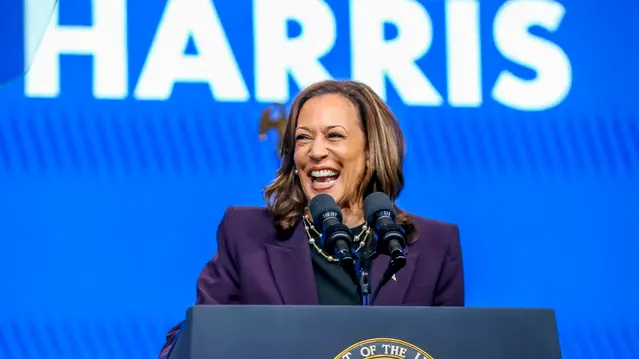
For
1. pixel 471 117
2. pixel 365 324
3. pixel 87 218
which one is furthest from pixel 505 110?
pixel 365 324

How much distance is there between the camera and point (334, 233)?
1979 mm

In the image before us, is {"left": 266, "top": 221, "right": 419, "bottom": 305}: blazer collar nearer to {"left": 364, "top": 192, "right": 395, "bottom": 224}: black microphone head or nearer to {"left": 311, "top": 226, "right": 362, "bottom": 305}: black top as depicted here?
{"left": 311, "top": 226, "right": 362, "bottom": 305}: black top

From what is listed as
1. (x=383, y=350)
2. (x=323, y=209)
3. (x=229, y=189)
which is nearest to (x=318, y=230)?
(x=323, y=209)

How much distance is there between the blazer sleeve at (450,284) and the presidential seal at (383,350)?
2.36ft

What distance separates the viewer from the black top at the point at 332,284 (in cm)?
250

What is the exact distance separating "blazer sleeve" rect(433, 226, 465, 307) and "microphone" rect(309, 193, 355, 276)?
0.54 m

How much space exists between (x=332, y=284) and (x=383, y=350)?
0.74 m

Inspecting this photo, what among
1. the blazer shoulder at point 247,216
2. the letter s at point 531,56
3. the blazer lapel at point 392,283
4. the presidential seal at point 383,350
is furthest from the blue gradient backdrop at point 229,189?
the presidential seal at point 383,350

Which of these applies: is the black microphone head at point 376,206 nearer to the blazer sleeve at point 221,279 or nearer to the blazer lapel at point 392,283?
the blazer lapel at point 392,283

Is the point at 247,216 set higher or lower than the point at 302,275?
higher

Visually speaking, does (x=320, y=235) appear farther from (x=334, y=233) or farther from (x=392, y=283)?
(x=334, y=233)

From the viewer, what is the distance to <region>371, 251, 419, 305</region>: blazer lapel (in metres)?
2.42

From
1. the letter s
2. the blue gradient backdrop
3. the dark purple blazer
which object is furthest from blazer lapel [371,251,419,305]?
the letter s

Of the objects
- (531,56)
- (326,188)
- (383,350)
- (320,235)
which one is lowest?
(383,350)
